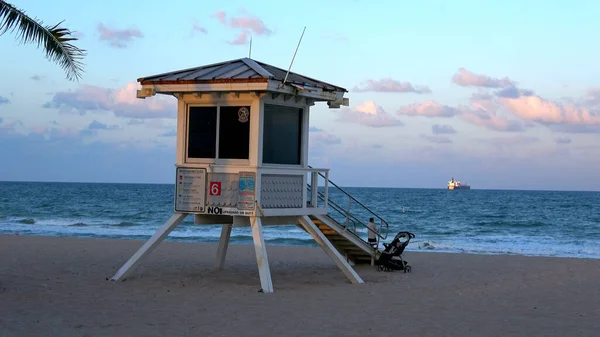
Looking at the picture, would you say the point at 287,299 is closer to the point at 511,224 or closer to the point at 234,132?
the point at 234,132

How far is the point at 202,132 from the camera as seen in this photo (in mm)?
15680

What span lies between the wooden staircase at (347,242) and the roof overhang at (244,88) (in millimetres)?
3501

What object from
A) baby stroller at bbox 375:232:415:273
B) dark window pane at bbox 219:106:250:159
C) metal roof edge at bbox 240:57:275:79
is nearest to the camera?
metal roof edge at bbox 240:57:275:79

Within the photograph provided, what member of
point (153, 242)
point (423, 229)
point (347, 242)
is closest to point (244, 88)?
point (153, 242)

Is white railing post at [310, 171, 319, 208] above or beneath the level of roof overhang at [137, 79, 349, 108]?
beneath

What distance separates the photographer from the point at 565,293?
16.4 m

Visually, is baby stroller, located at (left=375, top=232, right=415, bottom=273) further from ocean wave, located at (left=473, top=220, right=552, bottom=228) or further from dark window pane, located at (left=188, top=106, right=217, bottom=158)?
ocean wave, located at (left=473, top=220, right=552, bottom=228)

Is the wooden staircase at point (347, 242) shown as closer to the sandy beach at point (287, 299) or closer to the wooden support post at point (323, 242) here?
the sandy beach at point (287, 299)

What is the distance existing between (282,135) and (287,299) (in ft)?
11.2

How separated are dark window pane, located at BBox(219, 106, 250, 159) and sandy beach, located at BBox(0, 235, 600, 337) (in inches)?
104

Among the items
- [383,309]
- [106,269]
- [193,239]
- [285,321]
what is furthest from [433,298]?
[193,239]

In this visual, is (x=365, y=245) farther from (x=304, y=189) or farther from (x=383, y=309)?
(x=383, y=309)

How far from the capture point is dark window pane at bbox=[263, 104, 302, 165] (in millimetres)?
15508

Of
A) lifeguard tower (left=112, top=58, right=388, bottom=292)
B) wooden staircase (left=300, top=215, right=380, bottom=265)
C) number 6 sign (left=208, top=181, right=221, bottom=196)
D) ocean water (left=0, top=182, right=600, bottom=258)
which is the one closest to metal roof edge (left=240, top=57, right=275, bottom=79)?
lifeguard tower (left=112, top=58, right=388, bottom=292)
